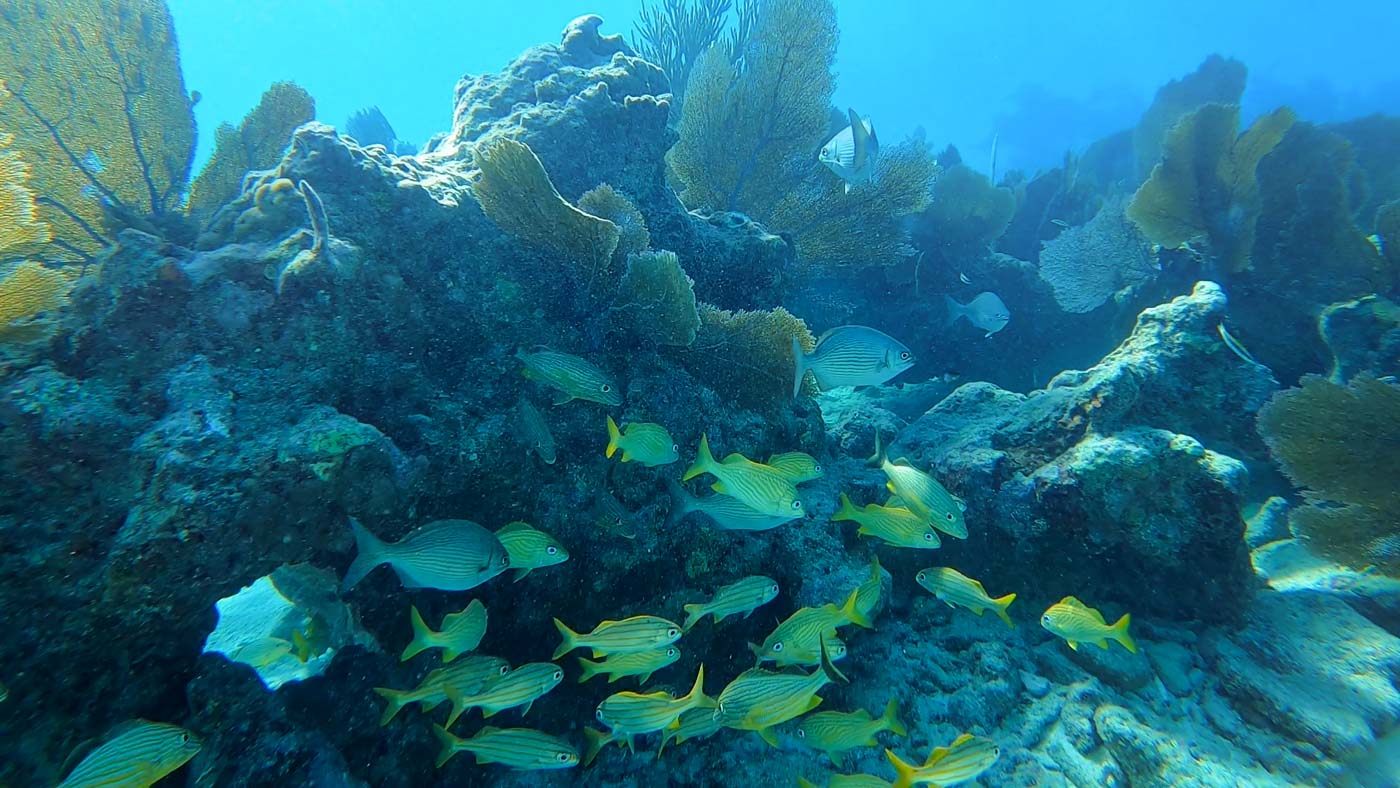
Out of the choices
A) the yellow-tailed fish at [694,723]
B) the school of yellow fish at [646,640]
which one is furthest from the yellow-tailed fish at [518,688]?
the yellow-tailed fish at [694,723]

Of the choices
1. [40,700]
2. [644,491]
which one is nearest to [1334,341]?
[644,491]

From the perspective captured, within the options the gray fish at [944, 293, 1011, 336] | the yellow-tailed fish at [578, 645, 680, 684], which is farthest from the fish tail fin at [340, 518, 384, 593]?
the gray fish at [944, 293, 1011, 336]

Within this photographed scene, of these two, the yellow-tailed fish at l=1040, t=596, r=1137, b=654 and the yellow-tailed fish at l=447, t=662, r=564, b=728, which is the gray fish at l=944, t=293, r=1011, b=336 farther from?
the yellow-tailed fish at l=447, t=662, r=564, b=728

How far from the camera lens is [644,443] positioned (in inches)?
123

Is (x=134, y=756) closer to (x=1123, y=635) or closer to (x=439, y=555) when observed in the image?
(x=439, y=555)

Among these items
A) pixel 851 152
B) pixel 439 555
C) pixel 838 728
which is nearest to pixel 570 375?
pixel 439 555

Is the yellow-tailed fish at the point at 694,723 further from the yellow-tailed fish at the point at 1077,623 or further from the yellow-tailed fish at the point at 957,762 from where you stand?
the yellow-tailed fish at the point at 1077,623

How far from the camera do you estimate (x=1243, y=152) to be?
20.9ft

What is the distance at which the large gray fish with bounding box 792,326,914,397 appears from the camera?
3.56 m

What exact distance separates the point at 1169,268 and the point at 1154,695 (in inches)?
241

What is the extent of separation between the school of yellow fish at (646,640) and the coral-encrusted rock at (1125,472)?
27.7 inches

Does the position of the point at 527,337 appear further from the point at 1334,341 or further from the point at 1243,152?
the point at 1243,152

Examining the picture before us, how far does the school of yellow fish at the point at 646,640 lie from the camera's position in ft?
7.89

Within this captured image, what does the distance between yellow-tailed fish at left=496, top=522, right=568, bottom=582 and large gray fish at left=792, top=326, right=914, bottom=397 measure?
1.75 m
